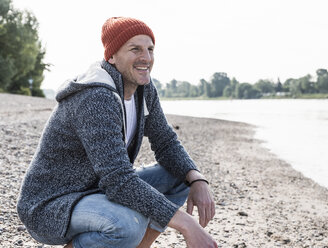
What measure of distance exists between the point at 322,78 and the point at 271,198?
112m

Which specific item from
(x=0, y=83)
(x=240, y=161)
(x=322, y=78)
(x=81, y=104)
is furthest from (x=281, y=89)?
(x=81, y=104)

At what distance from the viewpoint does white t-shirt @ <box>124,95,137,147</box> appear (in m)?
2.35

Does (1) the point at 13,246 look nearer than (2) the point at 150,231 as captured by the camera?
No

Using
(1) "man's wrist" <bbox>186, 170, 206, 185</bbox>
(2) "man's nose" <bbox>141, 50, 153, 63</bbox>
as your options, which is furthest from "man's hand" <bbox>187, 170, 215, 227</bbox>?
(2) "man's nose" <bbox>141, 50, 153, 63</bbox>

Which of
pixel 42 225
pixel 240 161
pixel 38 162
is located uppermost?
pixel 38 162

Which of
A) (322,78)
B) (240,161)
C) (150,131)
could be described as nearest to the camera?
(150,131)

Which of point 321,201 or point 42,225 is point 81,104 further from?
point 321,201

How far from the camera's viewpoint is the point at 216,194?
5.28 m

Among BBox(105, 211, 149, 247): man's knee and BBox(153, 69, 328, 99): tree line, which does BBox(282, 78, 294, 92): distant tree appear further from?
BBox(105, 211, 149, 247): man's knee

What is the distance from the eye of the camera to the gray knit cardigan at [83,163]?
1.89 meters

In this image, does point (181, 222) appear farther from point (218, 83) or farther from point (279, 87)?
point (218, 83)

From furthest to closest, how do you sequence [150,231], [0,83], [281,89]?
[281,89] < [0,83] < [150,231]

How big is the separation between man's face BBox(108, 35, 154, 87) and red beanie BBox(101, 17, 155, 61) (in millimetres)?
30

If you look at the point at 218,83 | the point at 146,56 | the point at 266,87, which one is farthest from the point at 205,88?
the point at 146,56
